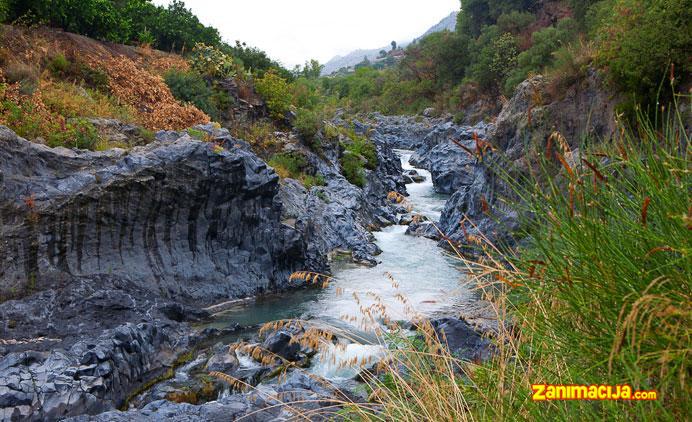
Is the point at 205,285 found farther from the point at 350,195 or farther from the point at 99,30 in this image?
the point at 99,30

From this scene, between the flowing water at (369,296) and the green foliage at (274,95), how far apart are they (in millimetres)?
7165

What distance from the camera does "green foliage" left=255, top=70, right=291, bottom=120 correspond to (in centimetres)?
2034

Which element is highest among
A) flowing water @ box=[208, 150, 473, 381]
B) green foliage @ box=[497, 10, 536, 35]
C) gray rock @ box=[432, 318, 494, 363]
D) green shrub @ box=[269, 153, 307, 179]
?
green foliage @ box=[497, 10, 536, 35]

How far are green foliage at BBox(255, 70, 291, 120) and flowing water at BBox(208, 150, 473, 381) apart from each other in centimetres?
716

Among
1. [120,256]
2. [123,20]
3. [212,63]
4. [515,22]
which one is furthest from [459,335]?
[515,22]

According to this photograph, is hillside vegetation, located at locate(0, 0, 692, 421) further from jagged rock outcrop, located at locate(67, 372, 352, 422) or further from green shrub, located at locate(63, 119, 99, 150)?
jagged rock outcrop, located at locate(67, 372, 352, 422)

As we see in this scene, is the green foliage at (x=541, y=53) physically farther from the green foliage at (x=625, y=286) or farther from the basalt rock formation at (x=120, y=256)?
the green foliage at (x=625, y=286)

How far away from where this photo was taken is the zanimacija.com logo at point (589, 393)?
158 centimetres

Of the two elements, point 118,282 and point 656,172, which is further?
point 118,282

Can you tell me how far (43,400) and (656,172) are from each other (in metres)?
6.24

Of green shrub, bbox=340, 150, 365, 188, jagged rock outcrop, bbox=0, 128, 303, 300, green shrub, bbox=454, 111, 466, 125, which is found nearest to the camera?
jagged rock outcrop, bbox=0, 128, 303, 300

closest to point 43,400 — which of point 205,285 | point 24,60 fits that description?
point 205,285

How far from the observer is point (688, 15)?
37.8 ft

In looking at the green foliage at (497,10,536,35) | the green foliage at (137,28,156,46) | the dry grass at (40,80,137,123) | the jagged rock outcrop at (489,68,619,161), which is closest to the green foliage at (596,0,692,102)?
the jagged rock outcrop at (489,68,619,161)
